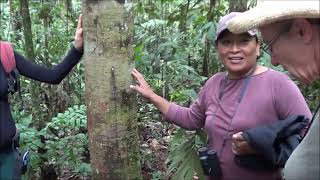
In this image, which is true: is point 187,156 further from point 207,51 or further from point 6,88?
point 207,51

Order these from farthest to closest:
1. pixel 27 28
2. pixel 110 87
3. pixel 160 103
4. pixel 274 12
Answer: pixel 27 28, pixel 160 103, pixel 110 87, pixel 274 12

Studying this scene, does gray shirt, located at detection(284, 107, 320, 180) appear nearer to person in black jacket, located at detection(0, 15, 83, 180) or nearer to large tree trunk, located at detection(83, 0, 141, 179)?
large tree trunk, located at detection(83, 0, 141, 179)

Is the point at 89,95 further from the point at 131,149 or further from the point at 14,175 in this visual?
the point at 14,175

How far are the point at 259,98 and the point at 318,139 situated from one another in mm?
985

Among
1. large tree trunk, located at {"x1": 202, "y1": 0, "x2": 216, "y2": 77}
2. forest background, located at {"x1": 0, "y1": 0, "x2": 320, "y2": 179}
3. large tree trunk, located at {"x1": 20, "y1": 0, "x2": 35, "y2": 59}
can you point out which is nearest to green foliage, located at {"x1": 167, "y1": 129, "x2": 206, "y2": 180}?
forest background, located at {"x1": 0, "y1": 0, "x2": 320, "y2": 179}

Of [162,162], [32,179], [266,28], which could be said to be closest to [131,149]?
[266,28]

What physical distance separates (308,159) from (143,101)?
12.9 ft

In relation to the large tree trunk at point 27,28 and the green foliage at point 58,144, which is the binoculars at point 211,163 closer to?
the green foliage at point 58,144

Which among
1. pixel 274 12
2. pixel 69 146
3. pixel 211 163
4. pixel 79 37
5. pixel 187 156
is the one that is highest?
pixel 274 12

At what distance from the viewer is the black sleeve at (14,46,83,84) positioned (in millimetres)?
3070

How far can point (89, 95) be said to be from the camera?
2.59m

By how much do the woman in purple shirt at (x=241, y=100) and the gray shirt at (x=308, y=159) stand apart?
2.44 ft

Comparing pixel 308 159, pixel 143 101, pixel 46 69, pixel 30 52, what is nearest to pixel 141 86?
pixel 46 69

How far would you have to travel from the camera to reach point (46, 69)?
3.17 metres
